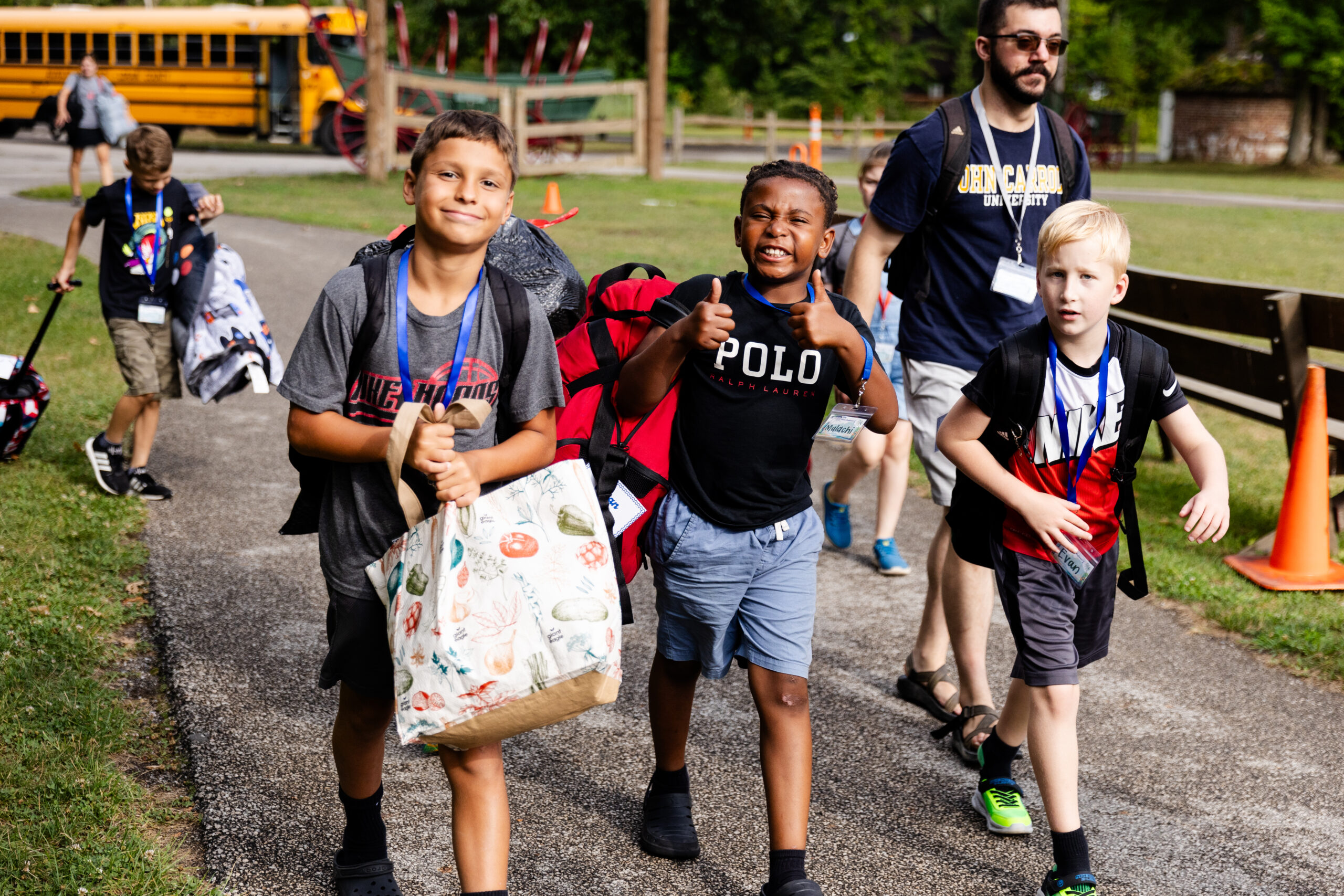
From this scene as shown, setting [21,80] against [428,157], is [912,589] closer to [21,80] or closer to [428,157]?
[428,157]

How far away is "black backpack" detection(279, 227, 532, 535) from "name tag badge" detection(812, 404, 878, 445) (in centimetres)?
72

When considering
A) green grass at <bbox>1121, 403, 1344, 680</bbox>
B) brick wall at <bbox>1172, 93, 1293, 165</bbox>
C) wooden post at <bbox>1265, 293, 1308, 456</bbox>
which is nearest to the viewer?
green grass at <bbox>1121, 403, 1344, 680</bbox>

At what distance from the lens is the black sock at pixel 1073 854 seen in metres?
2.86

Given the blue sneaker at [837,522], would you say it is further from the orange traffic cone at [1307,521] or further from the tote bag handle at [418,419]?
the tote bag handle at [418,419]

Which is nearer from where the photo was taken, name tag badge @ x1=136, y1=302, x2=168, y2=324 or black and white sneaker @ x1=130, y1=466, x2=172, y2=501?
name tag badge @ x1=136, y1=302, x2=168, y2=324

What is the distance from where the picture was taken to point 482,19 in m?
40.9

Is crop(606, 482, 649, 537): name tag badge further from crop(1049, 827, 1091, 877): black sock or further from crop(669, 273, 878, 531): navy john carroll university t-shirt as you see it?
crop(1049, 827, 1091, 877): black sock

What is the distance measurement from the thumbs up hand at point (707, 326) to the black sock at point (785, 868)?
1137 millimetres

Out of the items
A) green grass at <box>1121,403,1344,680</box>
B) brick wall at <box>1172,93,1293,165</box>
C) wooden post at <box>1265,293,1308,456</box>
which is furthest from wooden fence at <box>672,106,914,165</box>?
wooden post at <box>1265,293,1308,456</box>

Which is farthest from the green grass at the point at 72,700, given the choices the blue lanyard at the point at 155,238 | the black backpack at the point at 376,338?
the blue lanyard at the point at 155,238

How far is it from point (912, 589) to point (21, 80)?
3019cm

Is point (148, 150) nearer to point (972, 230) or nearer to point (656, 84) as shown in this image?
point (972, 230)

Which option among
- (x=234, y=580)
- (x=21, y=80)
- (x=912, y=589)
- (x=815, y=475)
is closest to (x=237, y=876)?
(x=234, y=580)

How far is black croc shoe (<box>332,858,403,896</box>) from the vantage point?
2859 millimetres
